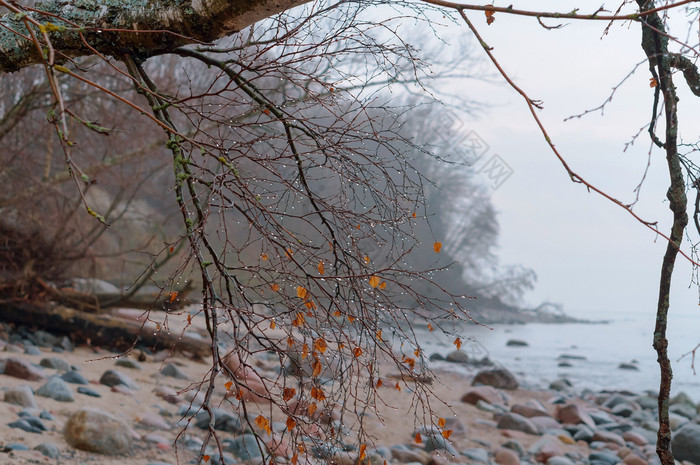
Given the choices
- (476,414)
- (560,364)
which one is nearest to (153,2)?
(476,414)

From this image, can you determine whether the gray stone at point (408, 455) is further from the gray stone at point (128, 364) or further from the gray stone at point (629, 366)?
the gray stone at point (629, 366)

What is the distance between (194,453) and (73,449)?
3.04 ft

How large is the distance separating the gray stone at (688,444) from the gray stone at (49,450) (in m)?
5.96

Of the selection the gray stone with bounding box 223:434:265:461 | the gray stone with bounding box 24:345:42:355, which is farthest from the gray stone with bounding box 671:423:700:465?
the gray stone with bounding box 24:345:42:355

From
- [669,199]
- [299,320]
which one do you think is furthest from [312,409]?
[669,199]

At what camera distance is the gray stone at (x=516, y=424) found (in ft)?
24.5

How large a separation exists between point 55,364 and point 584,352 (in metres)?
13.7

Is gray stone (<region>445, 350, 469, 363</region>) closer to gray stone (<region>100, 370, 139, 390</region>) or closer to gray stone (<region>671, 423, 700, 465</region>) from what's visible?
gray stone (<region>671, 423, 700, 465</region>)

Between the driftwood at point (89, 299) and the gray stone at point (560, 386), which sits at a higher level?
the gray stone at point (560, 386)

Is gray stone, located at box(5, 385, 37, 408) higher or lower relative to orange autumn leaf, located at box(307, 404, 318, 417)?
lower

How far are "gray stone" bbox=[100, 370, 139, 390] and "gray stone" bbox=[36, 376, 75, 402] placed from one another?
2.37 ft

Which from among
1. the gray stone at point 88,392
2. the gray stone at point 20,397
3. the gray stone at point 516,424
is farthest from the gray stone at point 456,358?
the gray stone at point 20,397

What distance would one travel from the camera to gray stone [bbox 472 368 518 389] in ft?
34.0

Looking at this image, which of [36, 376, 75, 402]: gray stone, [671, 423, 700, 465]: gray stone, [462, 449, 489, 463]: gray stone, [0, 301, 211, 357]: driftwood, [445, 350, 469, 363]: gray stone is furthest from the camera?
[445, 350, 469, 363]: gray stone
